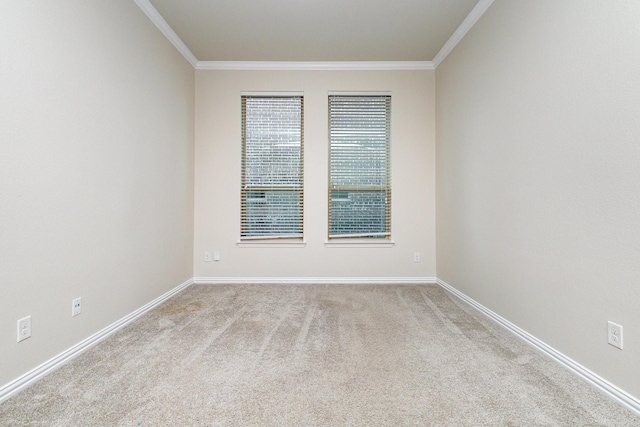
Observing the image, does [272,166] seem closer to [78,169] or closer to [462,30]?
[78,169]

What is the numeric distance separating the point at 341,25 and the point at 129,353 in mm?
3338

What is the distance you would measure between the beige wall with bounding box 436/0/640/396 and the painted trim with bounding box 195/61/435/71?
872 millimetres

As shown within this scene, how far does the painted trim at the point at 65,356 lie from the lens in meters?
1.50

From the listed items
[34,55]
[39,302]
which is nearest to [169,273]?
[39,302]

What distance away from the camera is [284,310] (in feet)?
9.14

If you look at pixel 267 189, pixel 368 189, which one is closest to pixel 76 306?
pixel 267 189

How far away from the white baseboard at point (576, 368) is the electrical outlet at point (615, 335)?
0.22 meters

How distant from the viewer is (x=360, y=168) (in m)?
3.84

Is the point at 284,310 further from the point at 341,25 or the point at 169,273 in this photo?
the point at 341,25

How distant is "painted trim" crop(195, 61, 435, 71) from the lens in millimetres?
3686

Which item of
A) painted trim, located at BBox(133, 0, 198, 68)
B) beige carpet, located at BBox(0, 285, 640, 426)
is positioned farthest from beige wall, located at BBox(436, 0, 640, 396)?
painted trim, located at BBox(133, 0, 198, 68)

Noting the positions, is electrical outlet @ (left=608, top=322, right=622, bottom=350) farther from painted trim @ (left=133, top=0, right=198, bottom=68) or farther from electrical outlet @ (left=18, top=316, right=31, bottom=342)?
painted trim @ (left=133, top=0, right=198, bottom=68)

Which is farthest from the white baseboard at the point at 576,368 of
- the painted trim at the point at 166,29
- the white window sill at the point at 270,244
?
the painted trim at the point at 166,29

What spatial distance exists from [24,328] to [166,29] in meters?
2.84
